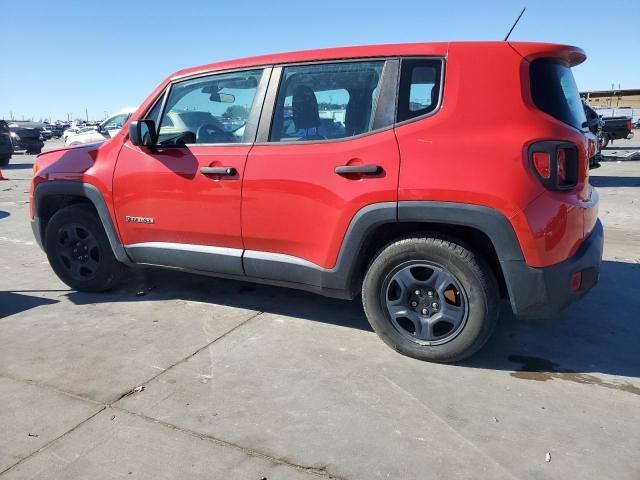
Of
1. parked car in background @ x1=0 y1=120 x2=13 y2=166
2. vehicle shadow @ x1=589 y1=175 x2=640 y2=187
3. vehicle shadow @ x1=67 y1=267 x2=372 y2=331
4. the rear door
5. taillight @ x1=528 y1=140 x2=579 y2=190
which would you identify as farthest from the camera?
parked car in background @ x1=0 y1=120 x2=13 y2=166

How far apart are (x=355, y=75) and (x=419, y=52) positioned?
43 cm

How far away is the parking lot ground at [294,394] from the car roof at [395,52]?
1.84m

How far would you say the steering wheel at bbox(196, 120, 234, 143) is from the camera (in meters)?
3.64

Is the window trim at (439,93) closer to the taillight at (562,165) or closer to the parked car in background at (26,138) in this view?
the taillight at (562,165)

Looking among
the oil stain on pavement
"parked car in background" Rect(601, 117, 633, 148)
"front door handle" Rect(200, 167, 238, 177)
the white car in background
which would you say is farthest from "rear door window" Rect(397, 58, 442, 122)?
"parked car in background" Rect(601, 117, 633, 148)

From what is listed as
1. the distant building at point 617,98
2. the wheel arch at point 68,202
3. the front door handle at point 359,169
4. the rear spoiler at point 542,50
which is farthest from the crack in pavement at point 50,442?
the distant building at point 617,98

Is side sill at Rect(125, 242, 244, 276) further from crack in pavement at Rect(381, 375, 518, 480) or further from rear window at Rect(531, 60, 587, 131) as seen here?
rear window at Rect(531, 60, 587, 131)

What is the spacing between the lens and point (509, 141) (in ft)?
8.89

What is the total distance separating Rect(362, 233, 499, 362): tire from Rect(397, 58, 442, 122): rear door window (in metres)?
0.74

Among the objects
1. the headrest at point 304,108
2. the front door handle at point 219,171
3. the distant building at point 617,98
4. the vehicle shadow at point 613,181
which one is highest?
the distant building at point 617,98

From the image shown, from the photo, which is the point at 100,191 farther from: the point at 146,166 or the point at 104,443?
the point at 104,443

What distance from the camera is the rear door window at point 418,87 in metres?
2.99

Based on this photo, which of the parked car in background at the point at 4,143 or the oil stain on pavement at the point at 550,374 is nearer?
the oil stain on pavement at the point at 550,374

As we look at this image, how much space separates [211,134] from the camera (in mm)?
3697
